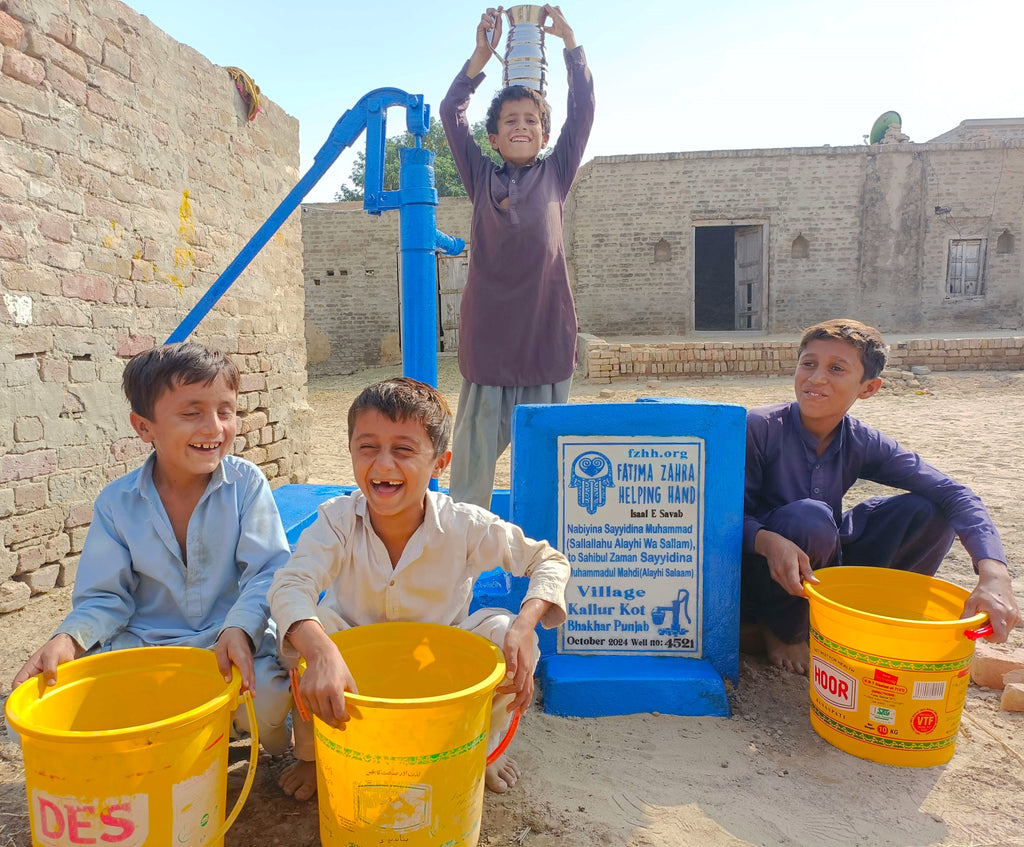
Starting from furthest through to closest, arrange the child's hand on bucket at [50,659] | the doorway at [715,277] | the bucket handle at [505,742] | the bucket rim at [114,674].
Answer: the doorway at [715,277]
the bucket handle at [505,742]
the child's hand on bucket at [50,659]
the bucket rim at [114,674]

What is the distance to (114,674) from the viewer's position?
1445mm

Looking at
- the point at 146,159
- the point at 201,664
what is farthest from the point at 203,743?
the point at 146,159

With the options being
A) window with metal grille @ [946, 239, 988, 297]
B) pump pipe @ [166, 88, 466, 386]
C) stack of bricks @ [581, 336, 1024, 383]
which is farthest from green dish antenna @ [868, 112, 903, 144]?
pump pipe @ [166, 88, 466, 386]

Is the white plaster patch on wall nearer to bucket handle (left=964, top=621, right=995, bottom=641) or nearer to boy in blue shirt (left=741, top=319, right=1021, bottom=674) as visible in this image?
boy in blue shirt (left=741, top=319, right=1021, bottom=674)

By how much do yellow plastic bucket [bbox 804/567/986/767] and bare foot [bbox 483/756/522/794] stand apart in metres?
0.82

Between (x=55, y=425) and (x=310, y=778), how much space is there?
7.26 ft

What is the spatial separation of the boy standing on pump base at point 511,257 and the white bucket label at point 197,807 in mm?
1584

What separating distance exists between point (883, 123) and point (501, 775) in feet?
58.2

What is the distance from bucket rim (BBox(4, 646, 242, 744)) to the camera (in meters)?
1.12

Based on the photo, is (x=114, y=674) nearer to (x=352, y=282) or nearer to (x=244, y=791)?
(x=244, y=791)

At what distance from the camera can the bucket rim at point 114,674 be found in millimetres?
1117

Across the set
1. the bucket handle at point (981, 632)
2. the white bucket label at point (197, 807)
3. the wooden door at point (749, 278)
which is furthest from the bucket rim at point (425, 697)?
the wooden door at point (749, 278)

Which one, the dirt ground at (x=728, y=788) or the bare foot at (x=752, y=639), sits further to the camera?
the bare foot at (x=752, y=639)

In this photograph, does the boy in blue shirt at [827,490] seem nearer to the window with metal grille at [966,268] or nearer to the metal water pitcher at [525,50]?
the metal water pitcher at [525,50]
